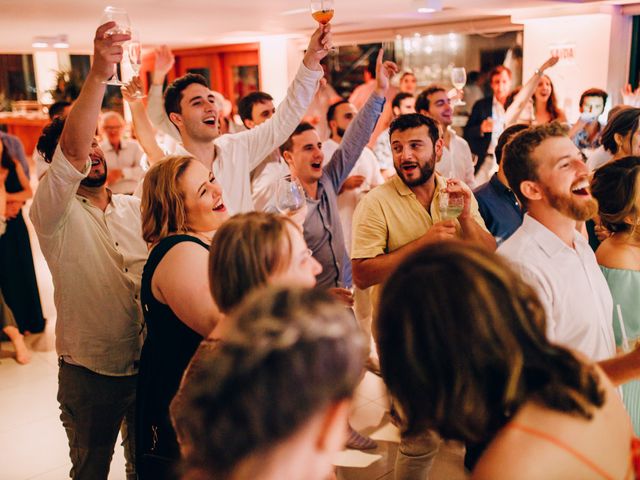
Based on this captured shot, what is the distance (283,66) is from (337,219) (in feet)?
22.3

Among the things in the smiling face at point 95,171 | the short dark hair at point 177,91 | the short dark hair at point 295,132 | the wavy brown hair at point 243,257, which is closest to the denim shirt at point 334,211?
the short dark hair at point 295,132

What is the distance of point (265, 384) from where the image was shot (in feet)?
2.26

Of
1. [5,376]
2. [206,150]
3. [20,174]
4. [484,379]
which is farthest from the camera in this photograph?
[20,174]

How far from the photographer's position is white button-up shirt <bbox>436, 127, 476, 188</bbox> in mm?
4125

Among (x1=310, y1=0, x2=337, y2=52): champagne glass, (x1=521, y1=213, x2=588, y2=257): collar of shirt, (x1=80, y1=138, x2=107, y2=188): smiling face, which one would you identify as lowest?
(x1=521, y1=213, x2=588, y2=257): collar of shirt

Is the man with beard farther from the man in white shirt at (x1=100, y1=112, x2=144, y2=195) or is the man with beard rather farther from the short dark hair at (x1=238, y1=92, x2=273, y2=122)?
the man in white shirt at (x1=100, y1=112, x2=144, y2=195)

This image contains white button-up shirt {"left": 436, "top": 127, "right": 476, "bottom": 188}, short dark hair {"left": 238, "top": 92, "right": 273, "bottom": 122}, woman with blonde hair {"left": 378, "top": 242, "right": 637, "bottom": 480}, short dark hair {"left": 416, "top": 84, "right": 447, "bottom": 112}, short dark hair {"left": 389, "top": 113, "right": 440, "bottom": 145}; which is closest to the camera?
woman with blonde hair {"left": 378, "top": 242, "right": 637, "bottom": 480}

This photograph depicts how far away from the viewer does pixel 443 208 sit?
2.21 metres

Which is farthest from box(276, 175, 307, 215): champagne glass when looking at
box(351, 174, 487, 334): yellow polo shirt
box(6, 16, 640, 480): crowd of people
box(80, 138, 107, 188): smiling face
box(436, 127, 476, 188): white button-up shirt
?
box(436, 127, 476, 188): white button-up shirt

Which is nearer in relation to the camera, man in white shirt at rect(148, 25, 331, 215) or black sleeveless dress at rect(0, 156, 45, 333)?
man in white shirt at rect(148, 25, 331, 215)

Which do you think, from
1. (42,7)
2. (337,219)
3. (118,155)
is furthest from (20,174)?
(337,219)

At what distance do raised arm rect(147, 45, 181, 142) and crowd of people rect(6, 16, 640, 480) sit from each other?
0.07 feet

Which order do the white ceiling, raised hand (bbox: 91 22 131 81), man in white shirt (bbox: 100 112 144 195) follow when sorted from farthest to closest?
the white ceiling
man in white shirt (bbox: 100 112 144 195)
raised hand (bbox: 91 22 131 81)

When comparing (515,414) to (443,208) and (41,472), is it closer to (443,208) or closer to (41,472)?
(443,208)
